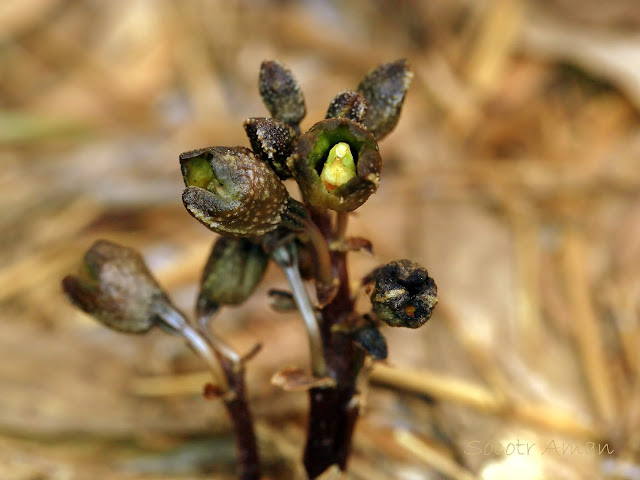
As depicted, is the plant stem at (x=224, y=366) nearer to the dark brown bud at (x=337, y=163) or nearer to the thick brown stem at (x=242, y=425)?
the thick brown stem at (x=242, y=425)

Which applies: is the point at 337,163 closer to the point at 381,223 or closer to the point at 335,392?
the point at 335,392

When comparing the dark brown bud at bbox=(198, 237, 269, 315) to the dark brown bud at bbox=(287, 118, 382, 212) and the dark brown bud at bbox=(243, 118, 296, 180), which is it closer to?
the dark brown bud at bbox=(243, 118, 296, 180)

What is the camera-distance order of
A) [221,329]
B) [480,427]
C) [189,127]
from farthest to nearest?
[189,127] < [221,329] < [480,427]

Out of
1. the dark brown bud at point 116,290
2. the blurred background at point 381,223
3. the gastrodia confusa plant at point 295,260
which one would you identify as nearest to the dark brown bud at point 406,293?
the gastrodia confusa plant at point 295,260

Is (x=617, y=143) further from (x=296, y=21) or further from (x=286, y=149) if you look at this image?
(x=286, y=149)

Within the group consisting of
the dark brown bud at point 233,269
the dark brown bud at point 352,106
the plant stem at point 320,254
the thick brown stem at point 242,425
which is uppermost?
the dark brown bud at point 352,106

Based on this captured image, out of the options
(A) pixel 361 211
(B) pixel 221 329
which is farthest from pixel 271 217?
(A) pixel 361 211
